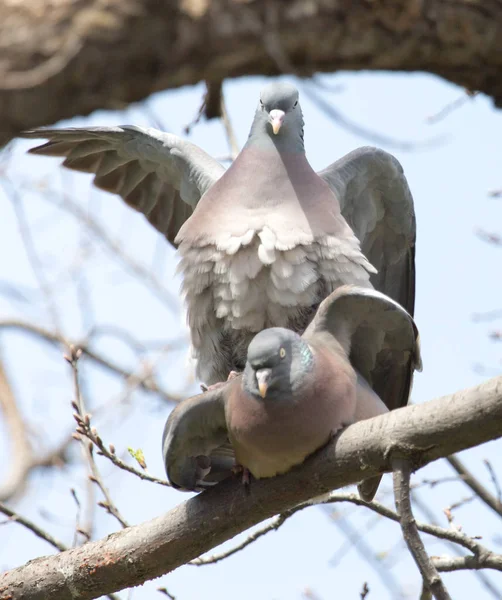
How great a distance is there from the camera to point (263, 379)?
3.56 meters

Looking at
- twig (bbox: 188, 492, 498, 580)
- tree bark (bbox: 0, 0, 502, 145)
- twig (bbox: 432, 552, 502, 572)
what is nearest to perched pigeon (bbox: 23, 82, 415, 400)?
twig (bbox: 188, 492, 498, 580)

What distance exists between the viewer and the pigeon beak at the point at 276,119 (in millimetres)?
4902

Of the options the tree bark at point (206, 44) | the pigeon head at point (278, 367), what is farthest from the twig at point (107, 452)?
the tree bark at point (206, 44)

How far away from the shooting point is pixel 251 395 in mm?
3629

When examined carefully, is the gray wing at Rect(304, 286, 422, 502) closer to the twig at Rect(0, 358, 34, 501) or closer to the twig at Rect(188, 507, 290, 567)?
the twig at Rect(188, 507, 290, 567)

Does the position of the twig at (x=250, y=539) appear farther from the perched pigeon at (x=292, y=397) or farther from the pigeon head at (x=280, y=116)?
the pigeon head at (x=280, y=116)

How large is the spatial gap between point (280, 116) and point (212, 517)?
7.31ft

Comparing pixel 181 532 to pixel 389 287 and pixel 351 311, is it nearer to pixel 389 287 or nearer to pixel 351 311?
pixel 351 311

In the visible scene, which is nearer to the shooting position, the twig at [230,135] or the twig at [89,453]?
the twig at [89,453]

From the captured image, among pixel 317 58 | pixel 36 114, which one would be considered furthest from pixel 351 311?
pixel 36 114

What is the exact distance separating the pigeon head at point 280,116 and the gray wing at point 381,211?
0.29 m

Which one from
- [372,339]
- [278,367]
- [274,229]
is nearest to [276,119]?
[274,229]

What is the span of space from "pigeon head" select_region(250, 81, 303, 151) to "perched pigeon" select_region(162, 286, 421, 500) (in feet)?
4.45

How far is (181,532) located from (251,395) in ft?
1.85
